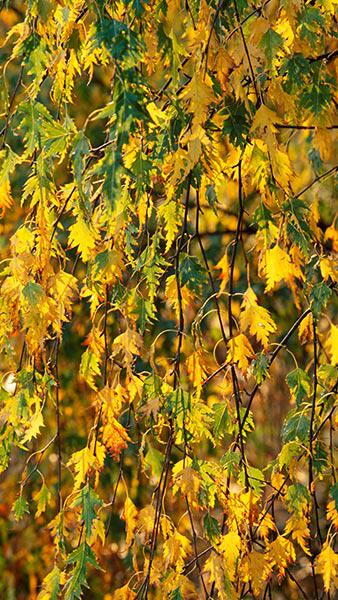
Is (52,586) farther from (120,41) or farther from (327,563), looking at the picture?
(120,41)

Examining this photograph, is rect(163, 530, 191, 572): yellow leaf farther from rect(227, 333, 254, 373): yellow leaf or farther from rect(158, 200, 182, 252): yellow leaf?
rect(158, 200, 182, 252): yellow leaf

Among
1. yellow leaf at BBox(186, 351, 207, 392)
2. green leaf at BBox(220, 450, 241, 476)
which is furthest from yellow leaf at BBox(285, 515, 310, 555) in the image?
yellow leaf at BBox(186, 351, 207, 392)

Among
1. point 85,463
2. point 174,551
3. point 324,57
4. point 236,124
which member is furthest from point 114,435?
point 324,57

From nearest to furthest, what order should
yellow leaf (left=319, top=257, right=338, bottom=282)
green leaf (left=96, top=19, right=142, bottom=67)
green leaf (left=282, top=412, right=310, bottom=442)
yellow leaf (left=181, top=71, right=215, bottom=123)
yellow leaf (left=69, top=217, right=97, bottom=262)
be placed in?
green leaf (left=96, top=19, right=142, bottom=67) < yellow leaf (left=181, top=71, right=215, bottom=123) < yellow leaf (left=69, top=217, right=97, bottom=262) < yellow leaf (left=319, top=257, right=338, bottom=282) < green leaf (left=282, top=412, right=310, bottom=442)

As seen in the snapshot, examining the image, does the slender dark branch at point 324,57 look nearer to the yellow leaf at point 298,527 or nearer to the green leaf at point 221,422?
the green leaf at point 221,422

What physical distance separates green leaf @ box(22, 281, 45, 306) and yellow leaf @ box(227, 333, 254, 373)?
0.81 ft

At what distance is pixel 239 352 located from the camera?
1243 mm

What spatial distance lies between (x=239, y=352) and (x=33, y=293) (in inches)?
10.4

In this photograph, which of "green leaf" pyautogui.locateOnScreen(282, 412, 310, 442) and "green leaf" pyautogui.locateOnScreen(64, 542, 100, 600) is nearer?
"green leaf" pyautogui.locateOnScreen(64, 542, 100, 600)

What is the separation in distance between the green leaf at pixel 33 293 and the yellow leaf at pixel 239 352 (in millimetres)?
247

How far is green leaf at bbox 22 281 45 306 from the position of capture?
43.5 inches

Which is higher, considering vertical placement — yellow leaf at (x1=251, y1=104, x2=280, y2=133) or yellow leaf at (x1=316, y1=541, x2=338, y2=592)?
yellow leaf at (x1=251, y1=104, x2=280, y2=133)

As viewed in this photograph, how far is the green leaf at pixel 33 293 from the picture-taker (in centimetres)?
110

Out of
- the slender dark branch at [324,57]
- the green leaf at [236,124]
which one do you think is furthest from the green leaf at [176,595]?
the slender dark branch at [324,57]
